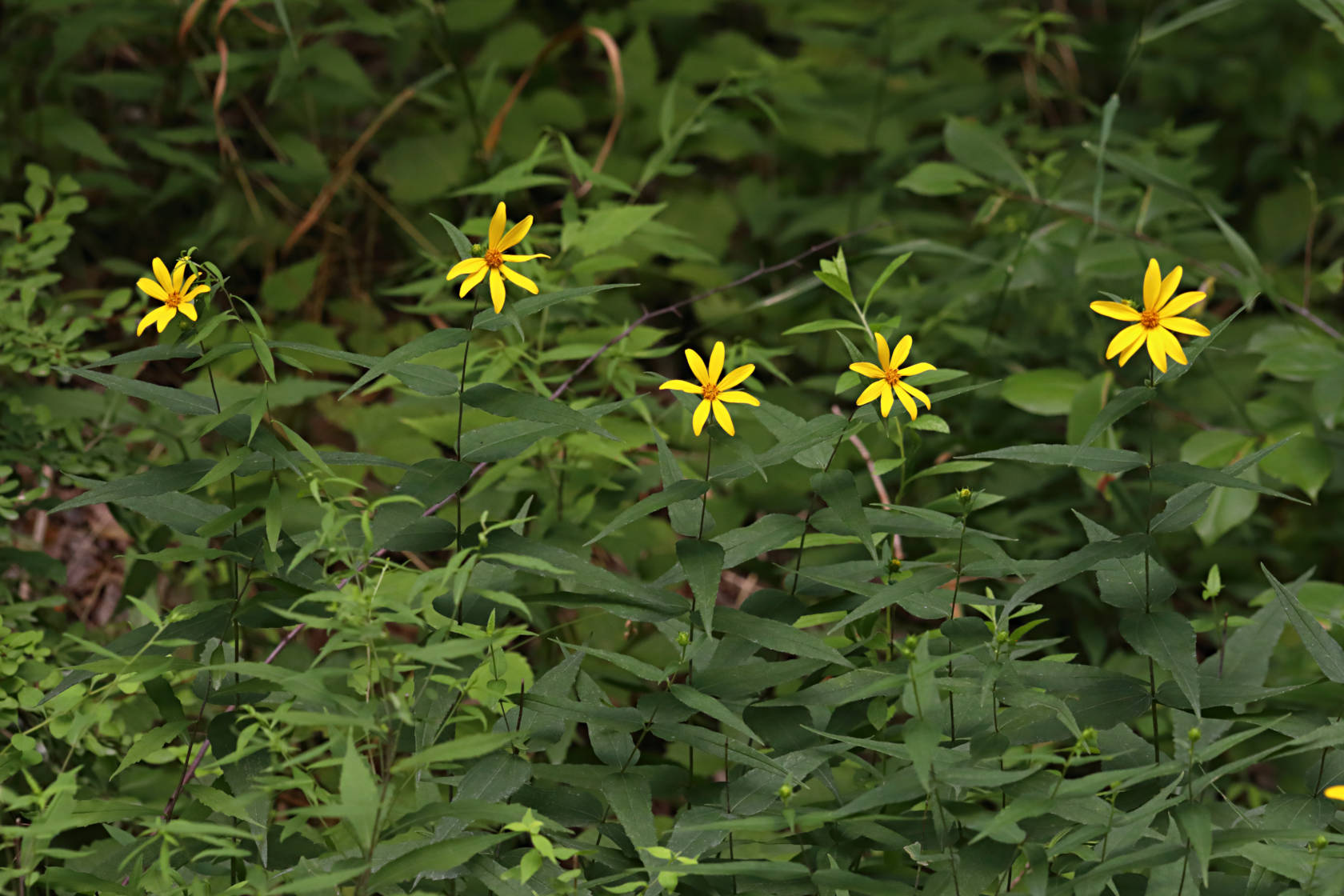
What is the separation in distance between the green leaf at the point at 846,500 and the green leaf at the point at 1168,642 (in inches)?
11.2

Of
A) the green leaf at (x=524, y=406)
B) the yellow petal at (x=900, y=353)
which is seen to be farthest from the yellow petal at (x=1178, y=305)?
the green leaf at (x=524, y=406)

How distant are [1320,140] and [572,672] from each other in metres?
3.60

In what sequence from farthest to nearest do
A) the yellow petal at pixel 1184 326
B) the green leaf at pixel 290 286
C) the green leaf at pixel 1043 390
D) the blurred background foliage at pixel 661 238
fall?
the green leaf at pixel 290 286 < the green leaf at pixel 1043 390 < the blurred background foliage at pixel 661 238 < the yellow petal at pixel 1184 326

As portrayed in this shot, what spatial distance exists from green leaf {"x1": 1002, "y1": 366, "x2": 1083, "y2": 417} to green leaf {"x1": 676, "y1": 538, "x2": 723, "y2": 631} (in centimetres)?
124

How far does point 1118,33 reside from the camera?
3.77 meters

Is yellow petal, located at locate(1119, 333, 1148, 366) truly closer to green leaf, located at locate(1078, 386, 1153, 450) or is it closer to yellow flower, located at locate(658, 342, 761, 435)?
green leaf, located at locate(1078, 386, 1153, 450)

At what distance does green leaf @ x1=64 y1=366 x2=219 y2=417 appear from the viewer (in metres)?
1.11

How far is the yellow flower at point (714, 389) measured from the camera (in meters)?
1.07

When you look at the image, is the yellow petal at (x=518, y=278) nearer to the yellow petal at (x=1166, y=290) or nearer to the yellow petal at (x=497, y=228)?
the yellow petal at (x=497, y=228)

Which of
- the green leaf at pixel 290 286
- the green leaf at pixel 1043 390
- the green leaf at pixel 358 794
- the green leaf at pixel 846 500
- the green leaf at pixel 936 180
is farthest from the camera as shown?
the green leaf at pixel 290 286

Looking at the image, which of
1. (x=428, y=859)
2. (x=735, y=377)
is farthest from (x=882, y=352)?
(x=428, y=859)

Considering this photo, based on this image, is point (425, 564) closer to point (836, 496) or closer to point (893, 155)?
point (836, 496)

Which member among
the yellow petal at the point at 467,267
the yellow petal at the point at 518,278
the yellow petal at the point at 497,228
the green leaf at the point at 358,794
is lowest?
the green leaf at the point at 358,794

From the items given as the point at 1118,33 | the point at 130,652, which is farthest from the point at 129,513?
the point at 1118,33
